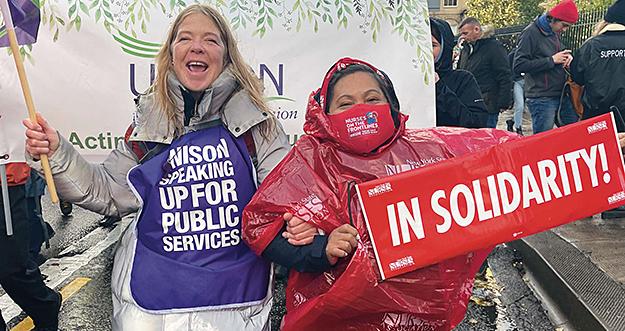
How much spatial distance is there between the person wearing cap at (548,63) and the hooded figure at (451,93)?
2.76 m

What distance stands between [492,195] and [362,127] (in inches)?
19.0

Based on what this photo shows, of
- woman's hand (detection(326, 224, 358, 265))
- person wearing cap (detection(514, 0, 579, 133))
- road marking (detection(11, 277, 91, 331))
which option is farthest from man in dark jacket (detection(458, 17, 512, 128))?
woman's hand (detection(326, 224, 358, 265))

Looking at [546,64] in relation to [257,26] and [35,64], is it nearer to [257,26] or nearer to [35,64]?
[257,26]

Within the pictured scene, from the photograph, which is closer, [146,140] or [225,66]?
[146,140]

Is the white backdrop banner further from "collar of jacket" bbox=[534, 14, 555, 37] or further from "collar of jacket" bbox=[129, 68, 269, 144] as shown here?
"collar of jacket" bbox=[534, 14, 555, 37]

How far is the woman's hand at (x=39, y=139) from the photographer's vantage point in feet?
7.27

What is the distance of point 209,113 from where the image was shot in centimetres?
241

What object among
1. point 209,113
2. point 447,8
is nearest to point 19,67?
point 209,113

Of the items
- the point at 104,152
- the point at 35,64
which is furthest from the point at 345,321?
the point at 35,64

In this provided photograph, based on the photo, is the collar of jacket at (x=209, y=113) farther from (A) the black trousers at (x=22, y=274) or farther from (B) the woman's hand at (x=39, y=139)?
(A) the black trousers at (x=22, y=274)

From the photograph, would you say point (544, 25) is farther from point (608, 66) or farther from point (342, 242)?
point (342, 242)

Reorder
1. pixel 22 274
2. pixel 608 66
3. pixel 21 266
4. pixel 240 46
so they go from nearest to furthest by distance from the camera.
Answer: pixel 21 266
pixel 22 274
pixel 240 46
pixel 608 66

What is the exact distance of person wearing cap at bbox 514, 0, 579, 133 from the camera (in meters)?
7.09

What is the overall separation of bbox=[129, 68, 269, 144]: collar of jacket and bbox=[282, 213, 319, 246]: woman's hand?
1.26 ft
